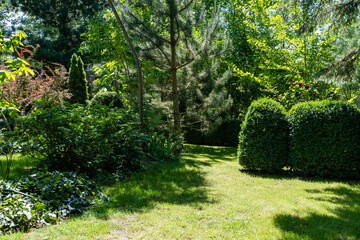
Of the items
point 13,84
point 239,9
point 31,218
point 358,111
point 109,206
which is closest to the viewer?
point 31,218

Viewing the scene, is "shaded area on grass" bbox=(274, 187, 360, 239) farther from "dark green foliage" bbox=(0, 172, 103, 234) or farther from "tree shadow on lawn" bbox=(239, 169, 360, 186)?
"dark green foliage" bbox=(0, 172, 103, 234)

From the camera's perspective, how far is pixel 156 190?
436 centimetres

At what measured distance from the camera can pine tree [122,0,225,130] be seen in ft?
27.9

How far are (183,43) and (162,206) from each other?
7492 millimetres

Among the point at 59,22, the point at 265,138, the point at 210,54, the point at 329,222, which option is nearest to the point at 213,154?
the point at 210,54

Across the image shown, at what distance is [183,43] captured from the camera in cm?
973

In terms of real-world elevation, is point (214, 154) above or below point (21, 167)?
above

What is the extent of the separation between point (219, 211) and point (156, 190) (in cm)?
136

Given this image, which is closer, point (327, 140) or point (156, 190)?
point (156, 190)

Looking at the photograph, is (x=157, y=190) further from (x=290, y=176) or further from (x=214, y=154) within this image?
(x=214, y=154)

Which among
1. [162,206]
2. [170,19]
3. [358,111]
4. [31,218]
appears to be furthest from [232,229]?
[170,19]

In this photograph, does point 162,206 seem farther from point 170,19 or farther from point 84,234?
point 170,19

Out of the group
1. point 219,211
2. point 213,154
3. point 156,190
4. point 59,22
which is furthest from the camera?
point 59,22

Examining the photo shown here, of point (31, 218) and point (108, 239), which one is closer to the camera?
point (108, 239)
